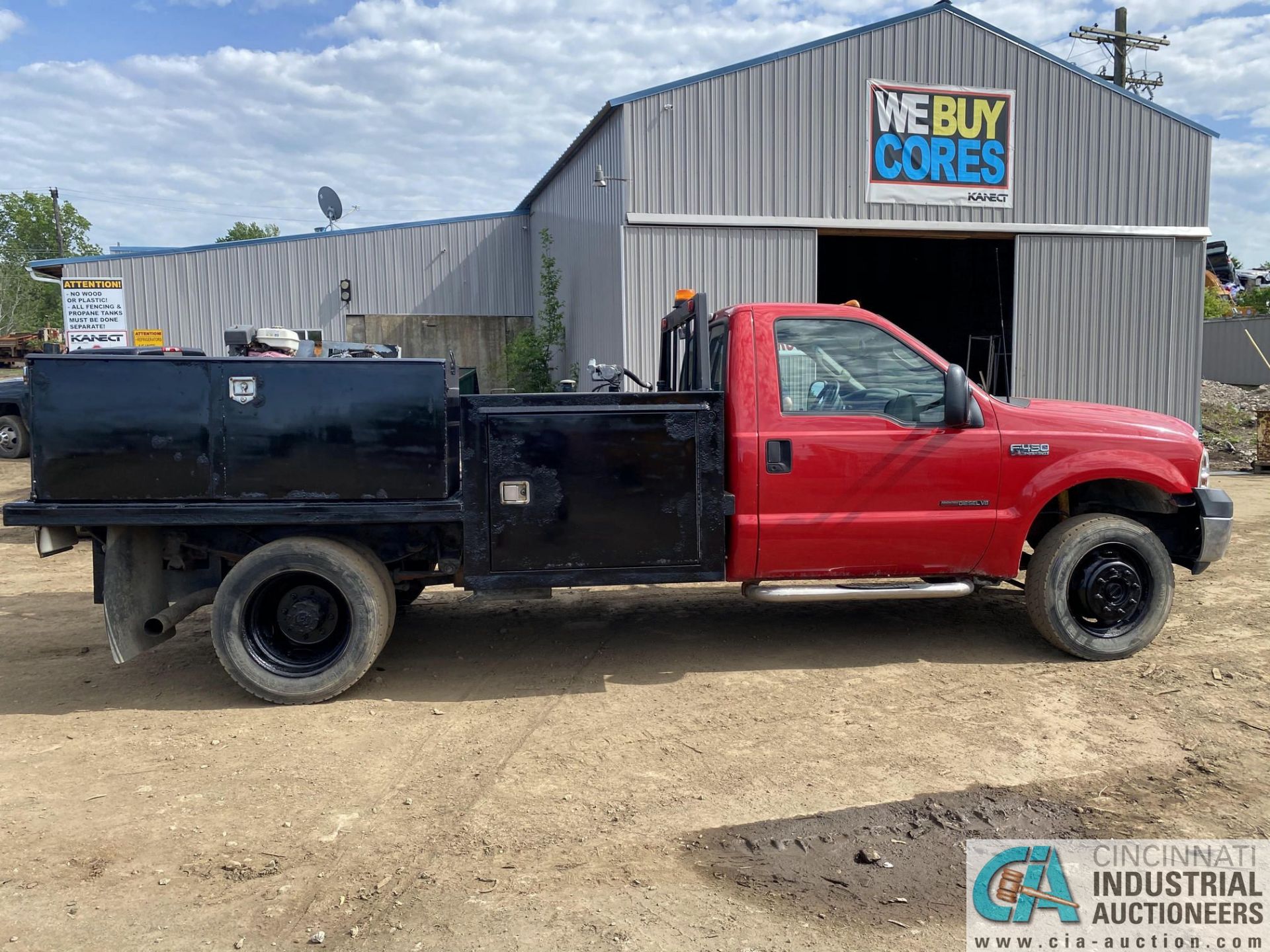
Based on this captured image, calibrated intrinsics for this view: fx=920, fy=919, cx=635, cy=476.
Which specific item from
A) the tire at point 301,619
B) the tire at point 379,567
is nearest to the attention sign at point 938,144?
the tire at point 379,567

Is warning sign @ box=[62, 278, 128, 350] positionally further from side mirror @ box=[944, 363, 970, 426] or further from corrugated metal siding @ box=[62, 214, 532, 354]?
side mirror @ box=[944, 363, 970, 426]

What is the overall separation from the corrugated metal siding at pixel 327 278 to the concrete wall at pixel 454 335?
0.60 ft

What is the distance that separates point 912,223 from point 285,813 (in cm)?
1282

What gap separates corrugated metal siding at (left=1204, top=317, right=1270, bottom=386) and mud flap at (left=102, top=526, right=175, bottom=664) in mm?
31626

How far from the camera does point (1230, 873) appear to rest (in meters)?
3.28

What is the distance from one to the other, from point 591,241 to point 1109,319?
28.1 feet

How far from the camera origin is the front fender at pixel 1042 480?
5445mm

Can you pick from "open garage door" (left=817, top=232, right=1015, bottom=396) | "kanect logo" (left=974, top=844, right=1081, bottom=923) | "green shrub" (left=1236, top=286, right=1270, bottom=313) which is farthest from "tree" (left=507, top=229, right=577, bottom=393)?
"green shrub" (left=1236, top=286, right=1270, bottom=313)

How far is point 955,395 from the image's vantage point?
5.21m

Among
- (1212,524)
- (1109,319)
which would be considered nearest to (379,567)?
(1212,524)

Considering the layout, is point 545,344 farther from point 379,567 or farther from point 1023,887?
point 1023,887

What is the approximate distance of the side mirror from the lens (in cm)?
519

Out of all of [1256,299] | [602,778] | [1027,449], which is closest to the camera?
[602,778]

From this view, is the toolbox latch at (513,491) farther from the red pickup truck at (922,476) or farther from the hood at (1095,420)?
the hood at (1095,420)
